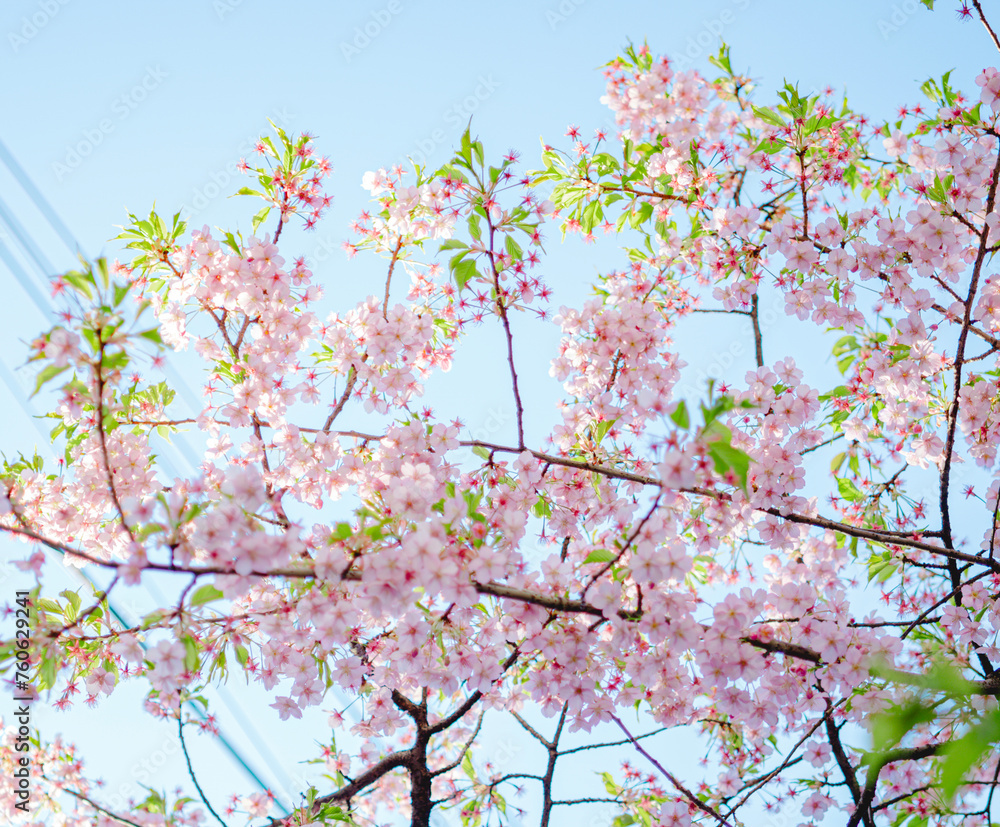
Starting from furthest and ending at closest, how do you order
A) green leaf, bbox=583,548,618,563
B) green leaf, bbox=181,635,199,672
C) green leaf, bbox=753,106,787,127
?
green leaf, bbox=753,106,787,127 → green leaf, bbox=583,548,618,563 → green leaf, bbox=181,635,199,672

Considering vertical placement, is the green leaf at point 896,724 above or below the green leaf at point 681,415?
below

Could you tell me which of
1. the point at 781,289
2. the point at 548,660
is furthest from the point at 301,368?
the point at 781,289

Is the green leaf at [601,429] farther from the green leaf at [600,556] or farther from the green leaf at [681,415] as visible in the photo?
the green leaf at [681,415]

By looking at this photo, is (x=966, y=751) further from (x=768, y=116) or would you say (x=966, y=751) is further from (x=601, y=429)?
(x=768, y=116)

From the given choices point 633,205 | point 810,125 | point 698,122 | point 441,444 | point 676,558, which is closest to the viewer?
point 676,558

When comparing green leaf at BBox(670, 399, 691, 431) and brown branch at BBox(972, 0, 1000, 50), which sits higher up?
brown branch at BBox(972, 0, 1000, 50)

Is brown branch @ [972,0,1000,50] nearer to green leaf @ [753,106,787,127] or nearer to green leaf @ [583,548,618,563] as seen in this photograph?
green leaf @ [753,106,787,127]

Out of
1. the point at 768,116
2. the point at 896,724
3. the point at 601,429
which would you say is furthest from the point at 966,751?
the point at 768,116

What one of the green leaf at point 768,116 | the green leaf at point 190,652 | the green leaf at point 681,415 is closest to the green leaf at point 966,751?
the green leaf at point 681,415

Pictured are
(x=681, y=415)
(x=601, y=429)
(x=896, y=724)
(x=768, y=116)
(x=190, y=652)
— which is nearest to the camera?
(x=896, y=724)

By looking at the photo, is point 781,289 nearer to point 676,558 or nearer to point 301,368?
point 676,558

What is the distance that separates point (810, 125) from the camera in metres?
3.26

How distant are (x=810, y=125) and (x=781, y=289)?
0.82 metres

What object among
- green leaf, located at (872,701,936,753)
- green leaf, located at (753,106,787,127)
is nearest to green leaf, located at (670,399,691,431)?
green leaf, located at (872,701,936,753)
